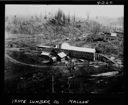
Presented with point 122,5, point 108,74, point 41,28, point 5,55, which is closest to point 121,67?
point 108,74

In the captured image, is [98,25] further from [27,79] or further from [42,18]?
[27,79]

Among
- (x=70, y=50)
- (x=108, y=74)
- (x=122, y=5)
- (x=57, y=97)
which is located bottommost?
(x=57, y=97)

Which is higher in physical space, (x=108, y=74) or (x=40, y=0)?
(x=40, y=0)

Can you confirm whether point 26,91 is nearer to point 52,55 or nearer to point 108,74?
point 52,55

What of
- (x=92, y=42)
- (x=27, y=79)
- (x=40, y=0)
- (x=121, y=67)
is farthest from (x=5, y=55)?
(x=121, y=67)

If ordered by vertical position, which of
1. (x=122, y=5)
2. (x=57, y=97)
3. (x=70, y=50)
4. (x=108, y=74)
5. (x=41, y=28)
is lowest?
(x=57, y=97)

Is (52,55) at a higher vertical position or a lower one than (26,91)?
higher
